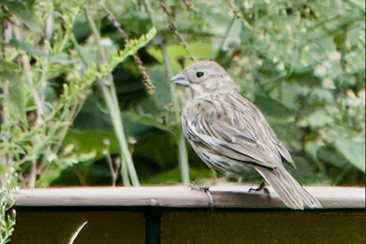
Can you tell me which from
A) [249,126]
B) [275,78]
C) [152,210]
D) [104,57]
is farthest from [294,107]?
[152,210]

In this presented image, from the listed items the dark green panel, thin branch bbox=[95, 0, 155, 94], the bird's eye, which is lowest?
the dark green panel

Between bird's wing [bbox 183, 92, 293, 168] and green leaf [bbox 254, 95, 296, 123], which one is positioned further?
green leaf [bbox 254, 95, 296, 123]

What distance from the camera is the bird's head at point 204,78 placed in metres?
2.06

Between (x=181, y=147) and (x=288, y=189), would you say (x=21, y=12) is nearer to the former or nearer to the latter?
(x=288, y=189)

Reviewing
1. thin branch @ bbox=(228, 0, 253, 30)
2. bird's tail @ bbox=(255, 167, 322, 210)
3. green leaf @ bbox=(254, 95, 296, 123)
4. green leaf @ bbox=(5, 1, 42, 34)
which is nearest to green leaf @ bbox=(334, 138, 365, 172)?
green leaf @ bbox=(254, 95, 296, 123)

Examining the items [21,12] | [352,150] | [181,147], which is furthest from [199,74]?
[352,150]

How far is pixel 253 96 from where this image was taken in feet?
8.42

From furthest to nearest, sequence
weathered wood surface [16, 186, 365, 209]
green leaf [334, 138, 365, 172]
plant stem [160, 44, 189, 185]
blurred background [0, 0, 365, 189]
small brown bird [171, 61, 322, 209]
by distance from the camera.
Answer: green leaf [334, 138, 365, 172] → blurred background [0, 0, 365, 189] → plant stem [160, 44, 189, 185] → small brown bird [171, 61, 322, 209] → weathered wood surface [16, 186, 365, 209]

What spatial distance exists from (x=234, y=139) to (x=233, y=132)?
0.04m

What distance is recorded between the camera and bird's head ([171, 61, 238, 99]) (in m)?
2.06

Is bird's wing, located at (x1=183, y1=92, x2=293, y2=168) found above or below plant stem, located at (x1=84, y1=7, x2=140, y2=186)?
below

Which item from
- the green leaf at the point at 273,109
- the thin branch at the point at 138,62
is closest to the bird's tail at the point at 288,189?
the thin branch at the point at 138,62

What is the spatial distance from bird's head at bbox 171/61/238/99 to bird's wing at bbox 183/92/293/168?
0.40ft

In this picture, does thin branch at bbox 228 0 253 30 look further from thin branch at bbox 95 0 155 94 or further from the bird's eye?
the bird's eye
